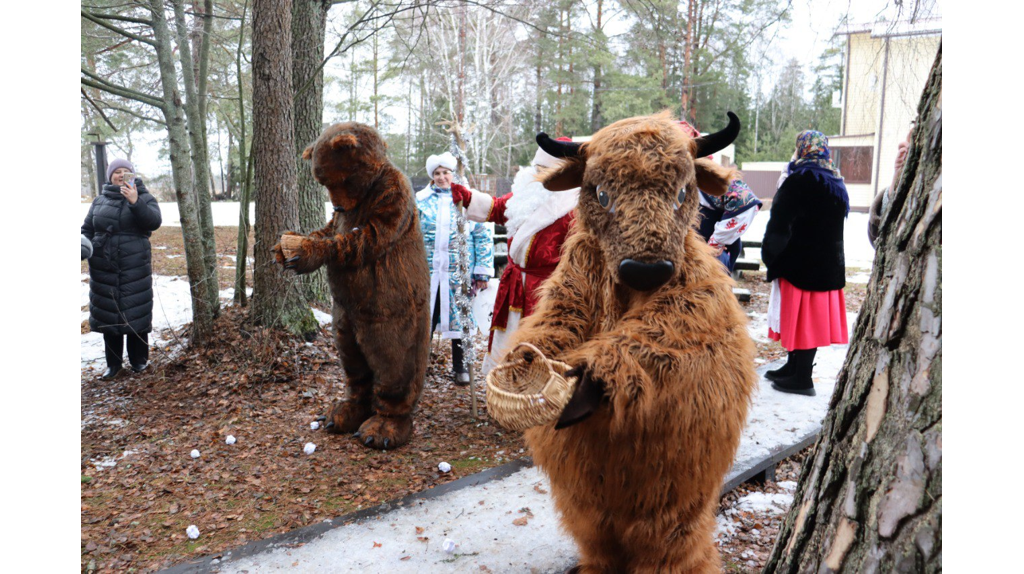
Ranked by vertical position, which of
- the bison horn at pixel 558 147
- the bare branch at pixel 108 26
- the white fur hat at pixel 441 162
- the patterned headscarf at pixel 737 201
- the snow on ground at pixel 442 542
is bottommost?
the snow on ground at pixel 442 542

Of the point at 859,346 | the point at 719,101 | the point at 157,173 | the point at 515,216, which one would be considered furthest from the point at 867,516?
the point at 157,173

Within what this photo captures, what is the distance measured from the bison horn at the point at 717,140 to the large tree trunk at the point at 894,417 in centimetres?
65

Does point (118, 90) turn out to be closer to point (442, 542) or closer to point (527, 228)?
point (527, 228)

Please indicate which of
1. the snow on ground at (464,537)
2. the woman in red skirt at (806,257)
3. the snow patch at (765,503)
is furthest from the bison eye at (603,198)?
the woman in red skirt at (806,257)

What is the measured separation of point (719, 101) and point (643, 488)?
13.9 m

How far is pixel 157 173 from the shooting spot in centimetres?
1742

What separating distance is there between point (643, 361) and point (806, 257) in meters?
3.52

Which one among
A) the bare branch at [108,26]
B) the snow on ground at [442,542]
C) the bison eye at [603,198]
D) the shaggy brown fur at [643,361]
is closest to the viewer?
the shaggy brown fur at [643,361]

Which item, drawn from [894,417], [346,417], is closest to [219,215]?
[346,417]

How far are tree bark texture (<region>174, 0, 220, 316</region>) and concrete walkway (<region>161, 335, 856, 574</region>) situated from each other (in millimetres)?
3585

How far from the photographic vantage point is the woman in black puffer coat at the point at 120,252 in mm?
5168

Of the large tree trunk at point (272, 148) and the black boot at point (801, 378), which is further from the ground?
the large tree trunk at point (272, 148)

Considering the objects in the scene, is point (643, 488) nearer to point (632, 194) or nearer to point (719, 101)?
point (632, 194)

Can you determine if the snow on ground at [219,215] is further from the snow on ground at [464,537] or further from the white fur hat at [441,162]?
the snow on ground at [464,537]
